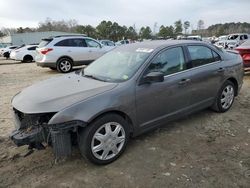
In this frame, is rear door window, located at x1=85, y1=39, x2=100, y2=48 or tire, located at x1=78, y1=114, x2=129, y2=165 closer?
tire, located at x1=78, y1=114, x2=129, y2=165

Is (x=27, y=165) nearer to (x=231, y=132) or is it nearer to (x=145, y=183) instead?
(x=145, y=183)

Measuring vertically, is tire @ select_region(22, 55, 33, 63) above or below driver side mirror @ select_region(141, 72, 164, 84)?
below

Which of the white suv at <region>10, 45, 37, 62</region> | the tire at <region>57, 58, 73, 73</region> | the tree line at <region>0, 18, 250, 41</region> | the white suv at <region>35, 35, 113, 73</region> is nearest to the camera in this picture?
the white suv at <region>35, 35, 113, 73</region>

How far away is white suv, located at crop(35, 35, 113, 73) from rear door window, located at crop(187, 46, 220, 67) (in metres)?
7.79

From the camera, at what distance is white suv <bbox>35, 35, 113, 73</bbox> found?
11.0 m

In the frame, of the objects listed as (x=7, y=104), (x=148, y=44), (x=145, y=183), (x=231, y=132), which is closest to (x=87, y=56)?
(x=7, y=104)

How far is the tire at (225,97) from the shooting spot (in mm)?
4875

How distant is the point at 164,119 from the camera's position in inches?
154

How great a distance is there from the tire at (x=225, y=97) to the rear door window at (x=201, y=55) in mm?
602

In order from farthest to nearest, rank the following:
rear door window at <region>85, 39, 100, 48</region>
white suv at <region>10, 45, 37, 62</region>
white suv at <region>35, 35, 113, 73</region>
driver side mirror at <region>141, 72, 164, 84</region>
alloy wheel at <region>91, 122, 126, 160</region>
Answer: white suv at <region>10, 45, 37, 62</region>
rear door window at <region>85, 39, 100, 48</region>
white suv at <region>35, 35, 113, 73</region>
driver side mirror at <region>141, 72, 164, 84</region>
alloy wheel at <region>91, 122, 126, 160</region>

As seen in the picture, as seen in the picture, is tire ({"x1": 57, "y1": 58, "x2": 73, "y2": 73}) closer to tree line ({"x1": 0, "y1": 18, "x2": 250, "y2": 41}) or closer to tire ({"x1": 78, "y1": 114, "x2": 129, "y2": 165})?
tire ({"x1": 78, "y1": 114, "x2": 129, "y2": 165})

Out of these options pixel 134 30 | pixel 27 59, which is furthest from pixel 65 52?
pixel 134 30

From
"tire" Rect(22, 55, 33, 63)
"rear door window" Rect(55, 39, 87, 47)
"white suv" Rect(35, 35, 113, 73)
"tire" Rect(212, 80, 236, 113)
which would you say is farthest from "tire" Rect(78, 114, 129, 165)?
"tire" Rect(22, 55, 33, 63)

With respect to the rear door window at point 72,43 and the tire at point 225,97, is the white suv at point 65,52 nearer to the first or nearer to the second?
the rear door window at point 72,43
